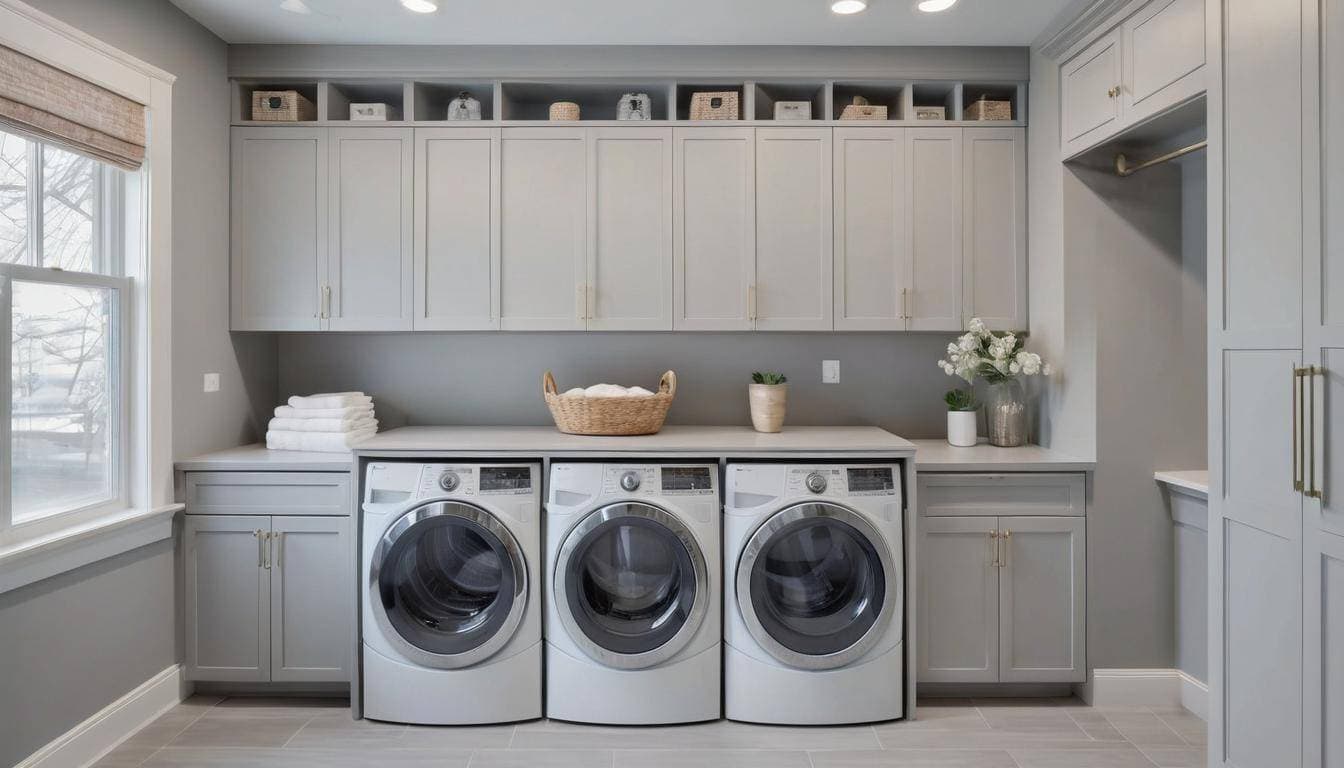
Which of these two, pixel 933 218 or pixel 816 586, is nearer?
pixel 816 586

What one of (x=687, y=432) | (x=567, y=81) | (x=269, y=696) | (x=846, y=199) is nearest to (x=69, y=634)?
(x=269, y=696)

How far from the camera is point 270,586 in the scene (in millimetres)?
2793

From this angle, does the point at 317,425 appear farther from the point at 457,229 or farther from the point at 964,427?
the point at 964,427

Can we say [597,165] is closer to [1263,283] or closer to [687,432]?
[687,432]

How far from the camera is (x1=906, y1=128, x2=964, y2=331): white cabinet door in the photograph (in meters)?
3.14

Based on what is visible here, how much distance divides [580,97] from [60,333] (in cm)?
211

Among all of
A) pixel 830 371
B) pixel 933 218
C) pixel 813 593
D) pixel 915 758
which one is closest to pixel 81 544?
pixel 813 593

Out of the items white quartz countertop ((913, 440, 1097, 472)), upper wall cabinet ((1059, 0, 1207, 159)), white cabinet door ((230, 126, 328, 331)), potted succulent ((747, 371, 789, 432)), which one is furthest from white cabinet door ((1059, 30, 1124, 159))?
white cabinet door ((230, 126, 328, 331))

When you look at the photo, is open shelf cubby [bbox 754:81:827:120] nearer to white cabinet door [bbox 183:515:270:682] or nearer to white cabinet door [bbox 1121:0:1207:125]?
white cabinet door [bbox 1121:0:1207:125]

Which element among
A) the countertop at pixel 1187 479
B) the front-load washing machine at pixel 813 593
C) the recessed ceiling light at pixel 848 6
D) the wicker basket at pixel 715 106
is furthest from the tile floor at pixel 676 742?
the recessed ceiling light at pixel 848 6

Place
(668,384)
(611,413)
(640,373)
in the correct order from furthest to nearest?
(640,373)
(668,384)
(611,413)

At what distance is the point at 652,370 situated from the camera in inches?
136

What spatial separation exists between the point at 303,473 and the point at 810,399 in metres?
2.10

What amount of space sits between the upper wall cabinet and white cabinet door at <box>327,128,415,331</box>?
258cm
